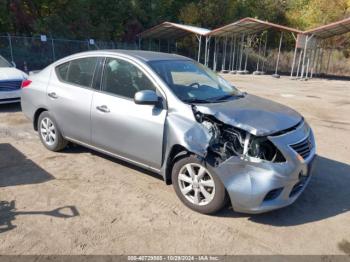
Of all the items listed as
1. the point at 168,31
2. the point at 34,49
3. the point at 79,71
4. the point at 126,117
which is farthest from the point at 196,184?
the point at 168,31

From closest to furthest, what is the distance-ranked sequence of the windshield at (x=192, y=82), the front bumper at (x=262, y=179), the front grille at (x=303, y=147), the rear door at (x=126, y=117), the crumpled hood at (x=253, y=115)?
the front bumper at (x=262, y=179) < the crumpled hood at (x=253, y=115) < the front grille at (x=303, y=147) < the rear door at (x=126, y=117) < the windshield at (x=192, y=82)

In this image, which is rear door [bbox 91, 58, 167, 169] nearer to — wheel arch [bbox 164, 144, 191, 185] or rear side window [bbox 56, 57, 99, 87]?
wheel arch [bbox 164, 144, 191, 185]

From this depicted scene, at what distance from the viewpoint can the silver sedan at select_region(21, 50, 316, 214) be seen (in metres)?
3.54

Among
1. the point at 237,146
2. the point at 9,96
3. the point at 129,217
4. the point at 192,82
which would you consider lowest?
the point at 129,217

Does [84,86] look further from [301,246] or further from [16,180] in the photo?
[301,246]

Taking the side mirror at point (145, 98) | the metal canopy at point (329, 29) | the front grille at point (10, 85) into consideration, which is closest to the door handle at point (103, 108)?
the side mirror at point (145, 98)

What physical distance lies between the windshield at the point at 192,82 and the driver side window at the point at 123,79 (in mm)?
220

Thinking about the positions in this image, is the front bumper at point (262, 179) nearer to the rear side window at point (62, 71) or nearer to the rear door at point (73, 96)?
the rear door at point (73, 96)

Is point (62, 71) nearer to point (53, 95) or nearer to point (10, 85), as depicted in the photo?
point (53, 95)

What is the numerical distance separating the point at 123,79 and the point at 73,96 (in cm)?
92

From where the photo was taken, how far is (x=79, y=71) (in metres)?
5.13

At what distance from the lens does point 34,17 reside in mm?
26000

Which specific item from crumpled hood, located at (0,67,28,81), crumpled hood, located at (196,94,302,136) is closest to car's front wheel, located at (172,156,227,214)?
crumpled hood, located at (196,94,302,136)

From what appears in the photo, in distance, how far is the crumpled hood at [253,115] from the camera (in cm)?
360
